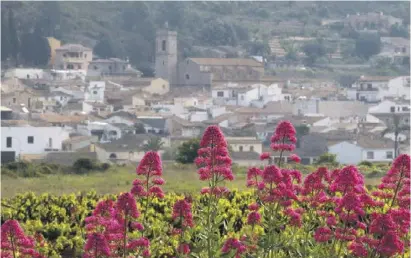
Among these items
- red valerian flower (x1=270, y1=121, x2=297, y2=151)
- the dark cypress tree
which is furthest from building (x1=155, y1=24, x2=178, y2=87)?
red valerian flower (x1=270, y1=121, x2=297, y2=151)

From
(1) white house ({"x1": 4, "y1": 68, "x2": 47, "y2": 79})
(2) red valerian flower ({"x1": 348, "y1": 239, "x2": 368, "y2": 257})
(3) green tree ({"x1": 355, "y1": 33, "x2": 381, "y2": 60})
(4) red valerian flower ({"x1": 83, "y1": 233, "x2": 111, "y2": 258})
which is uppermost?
(3) green tree ({"x1": 355, "y1": 33, "x2": 381, "y2": 60})

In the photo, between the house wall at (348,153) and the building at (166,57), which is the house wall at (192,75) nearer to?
the building at (166,57)

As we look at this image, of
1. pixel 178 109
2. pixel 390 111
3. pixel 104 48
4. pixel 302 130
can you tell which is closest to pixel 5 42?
pixel 104 48

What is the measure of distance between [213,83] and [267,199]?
56066 mm

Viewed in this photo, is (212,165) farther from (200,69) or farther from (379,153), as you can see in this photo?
(200,69)

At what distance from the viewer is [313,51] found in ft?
236

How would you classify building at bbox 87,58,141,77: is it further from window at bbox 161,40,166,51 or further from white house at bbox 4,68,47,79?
white house at bbox 4,68,47,79

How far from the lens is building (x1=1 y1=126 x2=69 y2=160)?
3012cm

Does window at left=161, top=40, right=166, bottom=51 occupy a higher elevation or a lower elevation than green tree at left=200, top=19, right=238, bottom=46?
lower

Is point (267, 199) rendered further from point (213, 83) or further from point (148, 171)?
point (213, 83)

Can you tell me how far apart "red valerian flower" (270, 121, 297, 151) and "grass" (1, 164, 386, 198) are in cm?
631

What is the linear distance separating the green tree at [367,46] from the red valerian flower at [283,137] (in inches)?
2715

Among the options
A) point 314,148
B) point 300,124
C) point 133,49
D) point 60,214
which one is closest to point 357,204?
point 60,214

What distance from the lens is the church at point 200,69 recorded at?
62.1m
